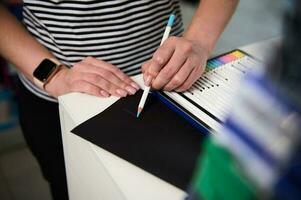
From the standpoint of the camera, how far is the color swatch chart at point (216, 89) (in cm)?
55

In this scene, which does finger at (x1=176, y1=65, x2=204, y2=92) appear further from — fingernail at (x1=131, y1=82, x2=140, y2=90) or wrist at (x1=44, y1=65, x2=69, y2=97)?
wrist at (x1=44, y1=65, x2=69, y2=97)

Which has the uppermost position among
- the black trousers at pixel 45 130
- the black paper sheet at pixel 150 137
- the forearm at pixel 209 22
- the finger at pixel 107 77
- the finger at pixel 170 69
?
the forearm at pixel 209 22

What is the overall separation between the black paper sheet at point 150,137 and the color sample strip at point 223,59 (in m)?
0.16

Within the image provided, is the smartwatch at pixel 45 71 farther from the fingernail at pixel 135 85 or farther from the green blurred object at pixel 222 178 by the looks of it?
the green blurred object at pixel 222 178

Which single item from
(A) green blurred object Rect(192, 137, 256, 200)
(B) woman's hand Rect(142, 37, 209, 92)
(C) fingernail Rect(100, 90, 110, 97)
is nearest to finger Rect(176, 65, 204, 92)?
(B) woman's hand Rect(142, 37, 209, 92)

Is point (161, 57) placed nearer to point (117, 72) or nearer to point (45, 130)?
point (117, 72)

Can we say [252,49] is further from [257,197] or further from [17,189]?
[17,189]

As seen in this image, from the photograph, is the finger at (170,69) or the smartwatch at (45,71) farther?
the smartwatch at (45,71)

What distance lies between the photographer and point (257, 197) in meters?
0.20

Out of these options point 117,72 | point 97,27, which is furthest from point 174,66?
point 97,27

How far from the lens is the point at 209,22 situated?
761 millimetres

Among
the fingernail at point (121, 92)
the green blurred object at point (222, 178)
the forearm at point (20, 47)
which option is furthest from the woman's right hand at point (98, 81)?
the green blurred object at point (222, 178)

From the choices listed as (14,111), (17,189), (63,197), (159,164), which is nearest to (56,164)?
(63,197)

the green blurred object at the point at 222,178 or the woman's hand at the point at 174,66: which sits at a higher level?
the green blurred object at the point at 222,178
